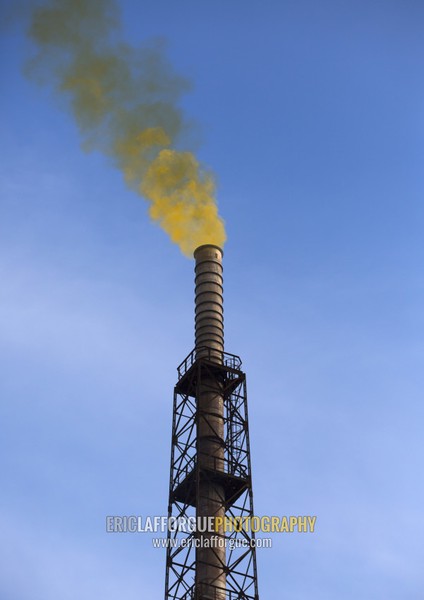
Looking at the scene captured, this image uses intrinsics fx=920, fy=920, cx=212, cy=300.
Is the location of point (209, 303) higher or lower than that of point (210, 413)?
higher

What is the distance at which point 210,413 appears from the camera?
152 feet

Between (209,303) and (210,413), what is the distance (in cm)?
618

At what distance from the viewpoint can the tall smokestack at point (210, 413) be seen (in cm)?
4172

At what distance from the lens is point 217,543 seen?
4228cm

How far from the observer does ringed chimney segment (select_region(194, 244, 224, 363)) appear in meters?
48.4

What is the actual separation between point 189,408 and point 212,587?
32.3ft


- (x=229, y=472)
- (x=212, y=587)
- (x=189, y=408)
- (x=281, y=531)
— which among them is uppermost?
→ (x=189, y=408)

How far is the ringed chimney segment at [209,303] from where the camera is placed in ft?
159

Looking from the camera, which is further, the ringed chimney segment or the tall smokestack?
the ringed chimney segment

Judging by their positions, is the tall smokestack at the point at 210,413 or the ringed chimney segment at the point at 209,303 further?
the ringed chimney segment at the point at 209,303

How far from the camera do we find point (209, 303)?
161 ft

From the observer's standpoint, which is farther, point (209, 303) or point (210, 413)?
point (209, 303)

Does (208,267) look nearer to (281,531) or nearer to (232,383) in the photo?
(232,383)

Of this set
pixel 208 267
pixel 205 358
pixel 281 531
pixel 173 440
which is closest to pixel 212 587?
pixel 281 531
